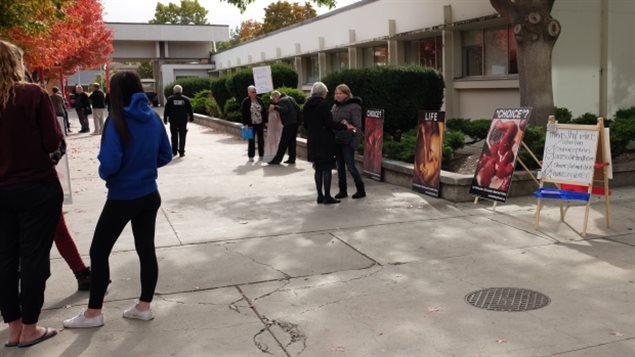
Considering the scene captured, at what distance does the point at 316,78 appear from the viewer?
105 ft

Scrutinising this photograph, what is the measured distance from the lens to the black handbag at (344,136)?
9.45m

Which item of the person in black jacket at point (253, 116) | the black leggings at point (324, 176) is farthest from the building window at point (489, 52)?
the black leggings at point (324, 176)

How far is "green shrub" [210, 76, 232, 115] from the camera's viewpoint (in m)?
24.4

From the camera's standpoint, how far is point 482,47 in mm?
17422

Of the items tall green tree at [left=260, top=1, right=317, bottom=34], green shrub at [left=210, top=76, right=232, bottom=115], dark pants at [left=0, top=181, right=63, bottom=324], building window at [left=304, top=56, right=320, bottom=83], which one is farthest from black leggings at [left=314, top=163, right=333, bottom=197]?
tall green tree at [left=260, top=1, right=317, bottom=34]

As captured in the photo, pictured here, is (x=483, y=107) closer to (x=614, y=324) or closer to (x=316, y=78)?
(x=614, y=324)

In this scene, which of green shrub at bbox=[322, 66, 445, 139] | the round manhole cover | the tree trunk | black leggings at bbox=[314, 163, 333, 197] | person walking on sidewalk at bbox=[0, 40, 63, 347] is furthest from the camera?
green shrub at bbox=[322, 66, 445, 139]

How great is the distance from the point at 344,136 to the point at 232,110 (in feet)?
46.8

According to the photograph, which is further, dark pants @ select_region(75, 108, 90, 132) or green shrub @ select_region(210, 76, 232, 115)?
green shrub @ select_region(210, 76, 232, 115)

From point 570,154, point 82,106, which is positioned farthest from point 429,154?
point 82,106

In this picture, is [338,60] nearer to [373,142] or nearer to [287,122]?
[287,122]

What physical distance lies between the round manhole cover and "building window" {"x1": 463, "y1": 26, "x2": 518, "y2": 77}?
1177 cm

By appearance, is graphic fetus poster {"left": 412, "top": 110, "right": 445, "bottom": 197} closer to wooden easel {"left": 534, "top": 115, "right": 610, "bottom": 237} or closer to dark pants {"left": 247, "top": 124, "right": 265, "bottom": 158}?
wooden easel {"left": 534, "top": 115, "right": 610, "bottom": 237}

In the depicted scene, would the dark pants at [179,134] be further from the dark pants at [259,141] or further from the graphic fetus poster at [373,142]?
the graphic fetus poster at [373,142]
